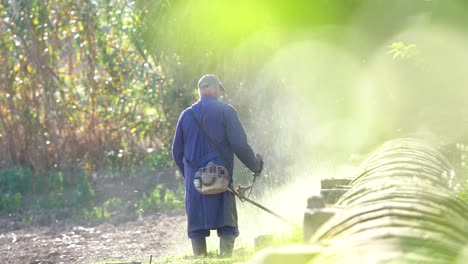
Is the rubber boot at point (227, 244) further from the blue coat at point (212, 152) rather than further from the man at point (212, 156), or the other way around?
the blue coat at point (212, 152)

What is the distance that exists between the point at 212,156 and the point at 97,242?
3300mm

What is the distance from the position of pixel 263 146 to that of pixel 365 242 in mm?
9394

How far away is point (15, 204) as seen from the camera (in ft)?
47.1

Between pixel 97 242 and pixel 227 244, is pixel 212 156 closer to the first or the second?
pixel 227 244

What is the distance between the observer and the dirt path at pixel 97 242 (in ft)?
34.8

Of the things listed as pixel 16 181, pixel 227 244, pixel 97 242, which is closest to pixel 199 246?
pixel 227 244

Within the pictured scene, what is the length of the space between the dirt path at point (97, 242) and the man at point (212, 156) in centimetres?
109

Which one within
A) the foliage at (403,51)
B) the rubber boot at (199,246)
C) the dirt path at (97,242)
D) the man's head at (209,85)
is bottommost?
the rubber boot at (199,246)

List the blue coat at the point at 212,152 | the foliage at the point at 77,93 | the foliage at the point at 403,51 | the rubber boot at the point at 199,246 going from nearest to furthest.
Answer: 1. the blue coat at the point at 212,152
2. the rubber boot at the point at 199,246
3. the foliage at the point at 403,51
4. the foliage at the point at 77,93

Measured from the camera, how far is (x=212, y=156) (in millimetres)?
8930

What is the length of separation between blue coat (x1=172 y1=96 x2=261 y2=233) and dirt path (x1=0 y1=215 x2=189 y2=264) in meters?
1.13

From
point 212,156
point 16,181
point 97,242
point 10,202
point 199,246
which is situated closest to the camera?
point 212,156

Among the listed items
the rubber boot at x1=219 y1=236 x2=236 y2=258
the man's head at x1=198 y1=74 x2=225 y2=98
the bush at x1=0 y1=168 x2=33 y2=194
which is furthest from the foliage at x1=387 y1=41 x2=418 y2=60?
the bush at x1=0 y1=168 x2=33 y2=194

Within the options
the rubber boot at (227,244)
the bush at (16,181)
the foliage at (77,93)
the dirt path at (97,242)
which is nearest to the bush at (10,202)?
the bush at (16,181)
